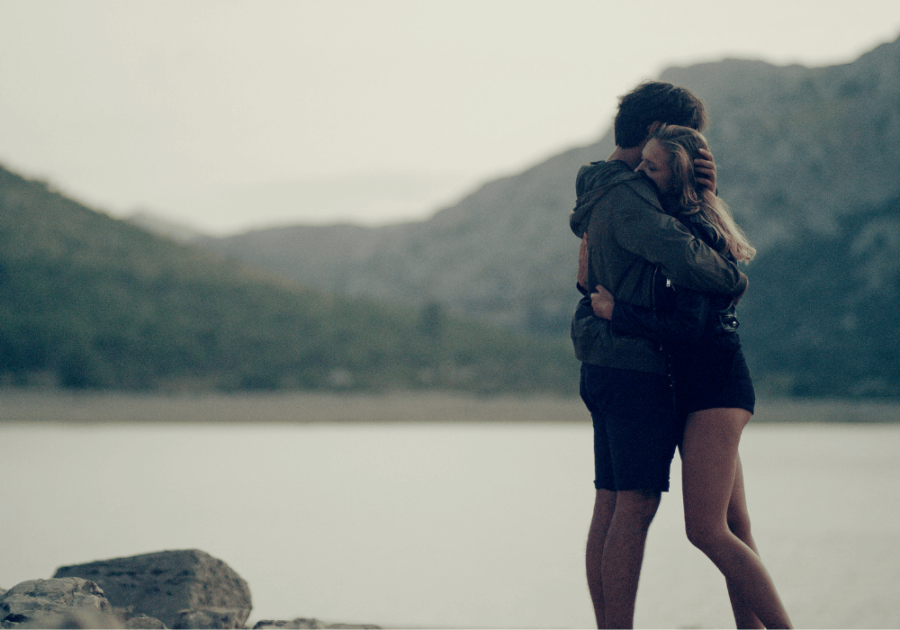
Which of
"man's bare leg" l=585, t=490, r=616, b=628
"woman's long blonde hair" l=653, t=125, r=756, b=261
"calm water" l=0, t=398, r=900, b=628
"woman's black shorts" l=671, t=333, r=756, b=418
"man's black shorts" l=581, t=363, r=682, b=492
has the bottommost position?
"calm water" l=0, t=398, r=900, b=628

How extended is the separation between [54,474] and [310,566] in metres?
7.06

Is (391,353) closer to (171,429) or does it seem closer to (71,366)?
(71,366)

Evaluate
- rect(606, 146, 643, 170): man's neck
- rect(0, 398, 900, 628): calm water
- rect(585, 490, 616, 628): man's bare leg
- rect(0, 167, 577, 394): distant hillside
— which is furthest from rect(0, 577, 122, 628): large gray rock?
rect(0, 167, 577, 394): distant hillside

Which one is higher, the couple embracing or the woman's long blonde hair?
the woman's long blonde hair

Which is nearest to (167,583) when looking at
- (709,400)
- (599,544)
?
(599,544)

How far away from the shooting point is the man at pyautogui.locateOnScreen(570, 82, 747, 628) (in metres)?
1.96

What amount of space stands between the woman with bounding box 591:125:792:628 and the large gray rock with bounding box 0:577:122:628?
1.24 m

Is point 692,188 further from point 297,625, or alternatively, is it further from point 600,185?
point 297,625

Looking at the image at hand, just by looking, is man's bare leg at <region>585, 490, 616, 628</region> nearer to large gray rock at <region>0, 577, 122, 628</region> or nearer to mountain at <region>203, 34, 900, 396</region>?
large gray rock at <region>0, 577, 122, 628</region>

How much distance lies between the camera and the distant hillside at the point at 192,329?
29.1m

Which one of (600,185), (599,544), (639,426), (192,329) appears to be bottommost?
(599,544)

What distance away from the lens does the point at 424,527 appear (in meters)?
7.77

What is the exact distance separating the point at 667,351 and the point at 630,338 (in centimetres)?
8

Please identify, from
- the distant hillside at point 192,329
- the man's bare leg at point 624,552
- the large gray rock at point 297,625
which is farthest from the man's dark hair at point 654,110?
the distant hillside at point 192,329
